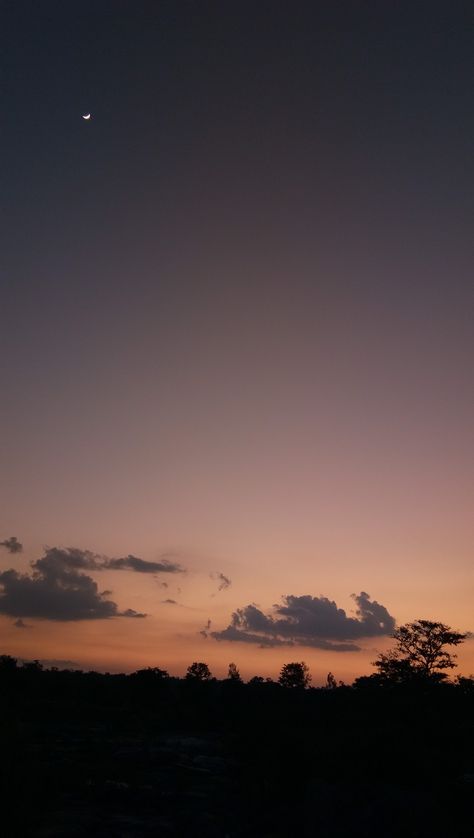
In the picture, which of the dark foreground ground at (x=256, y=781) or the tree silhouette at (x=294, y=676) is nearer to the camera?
the dark foreground ground at (x=256, y=781)

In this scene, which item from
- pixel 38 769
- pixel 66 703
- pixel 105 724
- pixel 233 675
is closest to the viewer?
pixel 38 769

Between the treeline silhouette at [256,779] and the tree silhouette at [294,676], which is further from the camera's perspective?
the tree silhouette at [294,676]

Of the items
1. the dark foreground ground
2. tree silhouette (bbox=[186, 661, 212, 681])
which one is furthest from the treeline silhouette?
tree silhouette (bbox=[186, 661, 212, 681])

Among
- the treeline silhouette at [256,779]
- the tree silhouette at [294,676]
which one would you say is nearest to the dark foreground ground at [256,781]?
the treeline silhouette at [256,779]

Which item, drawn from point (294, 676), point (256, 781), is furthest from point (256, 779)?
point (294, 676)

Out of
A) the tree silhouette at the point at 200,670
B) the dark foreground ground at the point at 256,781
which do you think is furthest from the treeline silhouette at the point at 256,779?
the tree silhouette at the point at 200,670

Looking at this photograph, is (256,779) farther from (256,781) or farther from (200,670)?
(200,670)

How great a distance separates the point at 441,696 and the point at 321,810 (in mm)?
37124

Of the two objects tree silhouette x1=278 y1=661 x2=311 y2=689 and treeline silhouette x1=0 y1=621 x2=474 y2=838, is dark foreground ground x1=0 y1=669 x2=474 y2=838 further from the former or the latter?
tree silhouette x1=278 y1=661 x2=311 y2=689

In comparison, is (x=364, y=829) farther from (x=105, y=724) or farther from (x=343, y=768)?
(x=105, y=724)

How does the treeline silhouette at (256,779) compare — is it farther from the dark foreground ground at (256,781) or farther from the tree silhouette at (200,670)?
the tree silhouette at (200,670)

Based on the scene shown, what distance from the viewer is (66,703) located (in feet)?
181

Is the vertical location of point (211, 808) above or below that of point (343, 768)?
below

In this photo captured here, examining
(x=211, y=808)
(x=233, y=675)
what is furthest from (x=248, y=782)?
(x=233, y=675)
